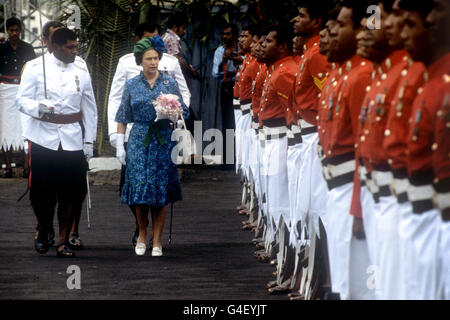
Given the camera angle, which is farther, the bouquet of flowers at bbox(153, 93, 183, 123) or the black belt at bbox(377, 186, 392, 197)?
the bouquet of flowers at bbox(153, 93, 183, 123)

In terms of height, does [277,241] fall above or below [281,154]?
below

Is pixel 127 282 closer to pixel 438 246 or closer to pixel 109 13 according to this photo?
pixel 438 246

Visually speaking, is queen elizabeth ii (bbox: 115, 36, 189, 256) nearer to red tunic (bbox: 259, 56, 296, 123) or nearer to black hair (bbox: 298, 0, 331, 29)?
red tunic (bbox: 259, 56, 296, 123)

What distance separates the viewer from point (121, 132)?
980 cm

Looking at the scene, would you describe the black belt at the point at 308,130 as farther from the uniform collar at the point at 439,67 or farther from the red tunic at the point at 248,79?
the red tunic at the point at 248,79

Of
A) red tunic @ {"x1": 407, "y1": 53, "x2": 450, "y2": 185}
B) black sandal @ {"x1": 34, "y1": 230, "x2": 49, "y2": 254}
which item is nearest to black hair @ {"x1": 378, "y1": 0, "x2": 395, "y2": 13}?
red tunic @ {"x1": 407, "y1": 53, "x2": 450, "y2": 185}

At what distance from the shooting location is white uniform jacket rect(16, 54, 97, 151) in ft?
31.7

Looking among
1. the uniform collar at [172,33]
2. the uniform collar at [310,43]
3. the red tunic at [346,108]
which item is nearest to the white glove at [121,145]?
the uniform collar at [310,43]

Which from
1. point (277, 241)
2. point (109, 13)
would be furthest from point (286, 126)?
point (109, 13)

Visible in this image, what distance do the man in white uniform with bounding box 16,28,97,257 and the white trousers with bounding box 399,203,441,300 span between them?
17.6ft

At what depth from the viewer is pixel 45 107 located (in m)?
9.57

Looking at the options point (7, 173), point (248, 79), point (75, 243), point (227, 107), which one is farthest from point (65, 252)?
point (227, 107)

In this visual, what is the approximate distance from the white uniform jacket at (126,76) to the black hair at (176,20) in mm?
5828

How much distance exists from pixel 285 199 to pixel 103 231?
3.26m
